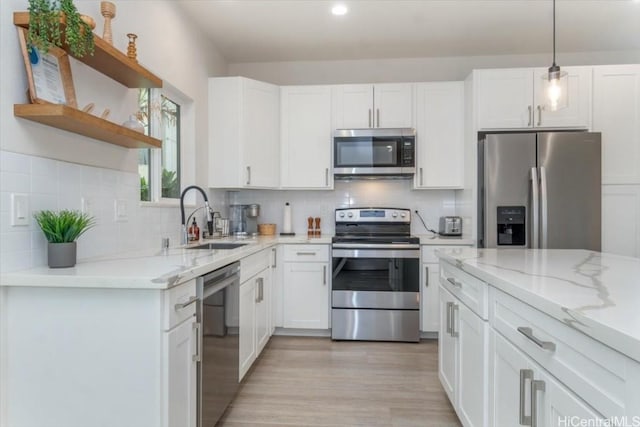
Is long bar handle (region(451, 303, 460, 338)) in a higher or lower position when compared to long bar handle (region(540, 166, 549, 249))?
lower

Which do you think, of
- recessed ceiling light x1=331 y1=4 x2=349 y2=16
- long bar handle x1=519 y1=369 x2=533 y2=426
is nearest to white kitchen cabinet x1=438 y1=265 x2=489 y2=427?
long bar handle x1=519 y1=369 x2=533 y2=426

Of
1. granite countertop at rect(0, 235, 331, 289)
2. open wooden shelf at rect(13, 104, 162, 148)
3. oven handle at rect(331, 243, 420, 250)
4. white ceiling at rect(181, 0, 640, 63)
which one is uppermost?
white ceiling at rect(181, 0, 640, 63)

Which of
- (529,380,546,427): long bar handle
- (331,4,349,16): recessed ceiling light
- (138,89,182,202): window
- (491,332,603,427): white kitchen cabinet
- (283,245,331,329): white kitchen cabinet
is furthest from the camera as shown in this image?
(283,245,331,329): white kitchen cabinet

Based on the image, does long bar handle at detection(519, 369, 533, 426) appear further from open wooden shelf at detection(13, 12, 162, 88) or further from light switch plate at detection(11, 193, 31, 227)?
open wooden shelf at detection(13, 12, 162, 88)

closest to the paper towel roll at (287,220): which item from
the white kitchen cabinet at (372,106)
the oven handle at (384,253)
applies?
the oven handle at (384,253)

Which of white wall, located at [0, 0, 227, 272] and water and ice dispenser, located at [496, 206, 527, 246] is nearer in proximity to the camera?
white wall, located at [0, 0, 227, 272]

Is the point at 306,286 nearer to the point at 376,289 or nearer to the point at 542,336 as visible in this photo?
the point at 376,289

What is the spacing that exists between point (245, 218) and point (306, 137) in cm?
109

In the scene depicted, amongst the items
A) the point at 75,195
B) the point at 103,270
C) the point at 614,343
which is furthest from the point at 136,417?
the point at 614,343

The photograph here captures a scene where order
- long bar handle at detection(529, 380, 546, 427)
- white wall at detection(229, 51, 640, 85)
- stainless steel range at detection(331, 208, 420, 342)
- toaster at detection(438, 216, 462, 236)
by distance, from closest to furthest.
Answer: long bar handle at detection(529, 380, 546, 427)
stainless steel range at detection(331, 208, 420, 342)
toaster at detection(438, 216, 462, 236)
white wall at detection(229, 51, 640, 85)

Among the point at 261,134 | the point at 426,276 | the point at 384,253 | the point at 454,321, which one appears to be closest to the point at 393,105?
the point at 261,134

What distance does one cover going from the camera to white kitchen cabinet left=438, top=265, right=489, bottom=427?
1545 mm

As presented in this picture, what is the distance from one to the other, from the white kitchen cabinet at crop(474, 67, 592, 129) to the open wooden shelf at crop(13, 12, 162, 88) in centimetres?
269

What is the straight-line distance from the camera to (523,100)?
327 centimetres
